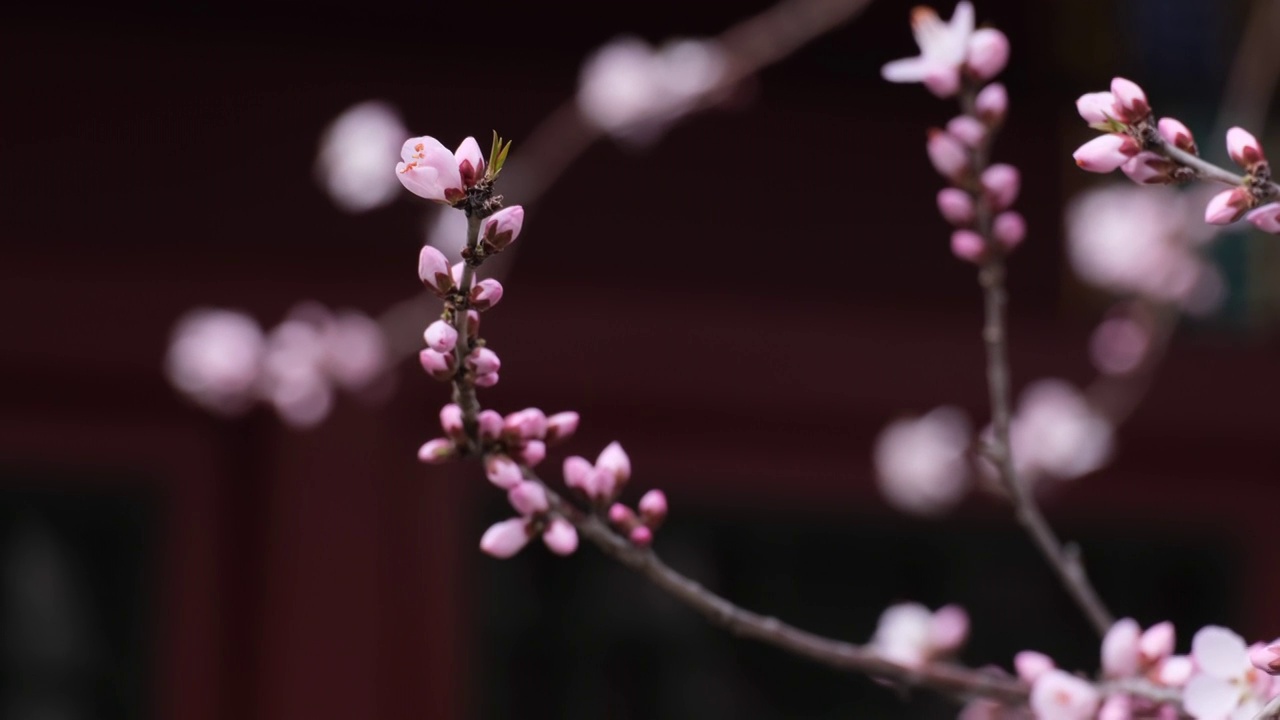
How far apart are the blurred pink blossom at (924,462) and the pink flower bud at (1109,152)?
4.06ft

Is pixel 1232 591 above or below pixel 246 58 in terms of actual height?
below

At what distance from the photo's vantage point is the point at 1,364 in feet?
5.81

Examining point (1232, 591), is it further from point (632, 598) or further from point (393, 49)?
point (393, 49)

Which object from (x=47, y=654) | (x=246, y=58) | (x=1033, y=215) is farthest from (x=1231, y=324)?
(x=47, y=654)

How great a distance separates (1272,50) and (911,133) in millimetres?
578

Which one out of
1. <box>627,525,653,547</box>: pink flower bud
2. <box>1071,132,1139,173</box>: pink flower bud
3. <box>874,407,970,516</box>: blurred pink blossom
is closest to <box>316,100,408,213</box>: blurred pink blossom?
<box>874,407,970,516</box>: blurred pink blossom

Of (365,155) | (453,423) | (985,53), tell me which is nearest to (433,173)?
(453,423)

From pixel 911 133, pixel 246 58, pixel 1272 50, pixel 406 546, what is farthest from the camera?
pixel 911 133

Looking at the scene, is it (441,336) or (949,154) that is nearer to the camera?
(441,336)

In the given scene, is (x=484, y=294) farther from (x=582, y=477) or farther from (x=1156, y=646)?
(x=1156, y=646)

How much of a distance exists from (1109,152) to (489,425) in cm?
24

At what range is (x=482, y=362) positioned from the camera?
437mm

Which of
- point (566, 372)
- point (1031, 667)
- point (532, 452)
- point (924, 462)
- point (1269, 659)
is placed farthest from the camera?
point (566, 372)

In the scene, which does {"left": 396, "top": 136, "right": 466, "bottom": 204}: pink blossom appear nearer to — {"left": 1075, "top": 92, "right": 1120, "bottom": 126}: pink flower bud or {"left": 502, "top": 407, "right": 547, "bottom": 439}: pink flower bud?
{"left": 502, "top": 407, "right": 547, "bottom": 439}: pink flower bud
